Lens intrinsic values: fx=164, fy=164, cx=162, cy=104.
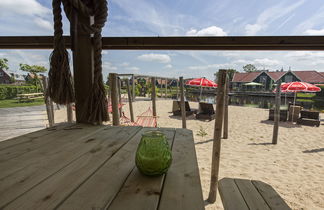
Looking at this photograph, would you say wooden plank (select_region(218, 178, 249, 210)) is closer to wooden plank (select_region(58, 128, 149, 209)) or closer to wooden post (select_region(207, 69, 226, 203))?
wooden post (select_region(207, 69, 226, 203))

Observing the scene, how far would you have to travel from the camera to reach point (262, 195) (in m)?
1.36

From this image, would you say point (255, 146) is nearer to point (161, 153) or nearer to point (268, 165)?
point (268, 165)

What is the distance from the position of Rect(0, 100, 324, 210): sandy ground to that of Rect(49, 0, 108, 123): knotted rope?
193 cm

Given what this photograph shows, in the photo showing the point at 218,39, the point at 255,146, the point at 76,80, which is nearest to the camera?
the point at 218,39

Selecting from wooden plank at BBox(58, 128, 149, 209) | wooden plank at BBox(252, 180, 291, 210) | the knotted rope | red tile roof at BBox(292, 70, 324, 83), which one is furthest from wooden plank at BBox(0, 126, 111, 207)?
red tile roof at BBox(292, 70, 324, 83)

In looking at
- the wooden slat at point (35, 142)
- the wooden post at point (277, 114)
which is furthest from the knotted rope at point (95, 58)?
the wooden post at point (277, 114)

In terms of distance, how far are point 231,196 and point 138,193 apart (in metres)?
1.17

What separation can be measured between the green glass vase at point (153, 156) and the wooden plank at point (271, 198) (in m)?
1.12

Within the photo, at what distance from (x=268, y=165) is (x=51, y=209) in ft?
13.3

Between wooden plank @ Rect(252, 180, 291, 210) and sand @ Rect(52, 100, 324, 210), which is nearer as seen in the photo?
wooden plank @ Rect(252, 180, 291, 210)

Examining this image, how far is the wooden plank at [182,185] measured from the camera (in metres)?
0.47

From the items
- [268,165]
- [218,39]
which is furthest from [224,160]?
[218,39]

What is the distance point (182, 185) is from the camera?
563 mm

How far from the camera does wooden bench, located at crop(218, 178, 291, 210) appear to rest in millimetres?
1232
